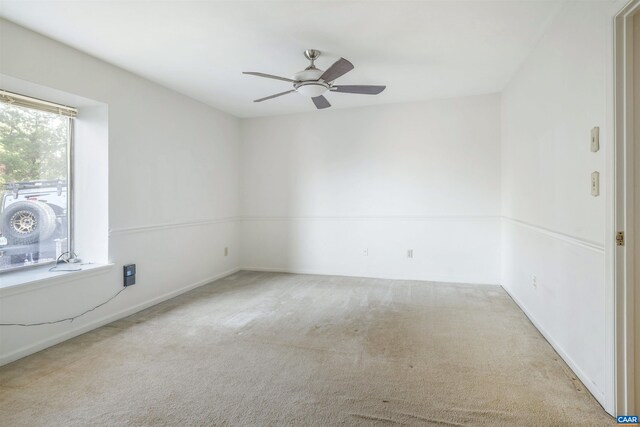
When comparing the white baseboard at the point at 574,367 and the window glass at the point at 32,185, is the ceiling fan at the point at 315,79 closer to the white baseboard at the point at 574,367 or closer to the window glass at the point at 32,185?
the window glass at the point at 32,185

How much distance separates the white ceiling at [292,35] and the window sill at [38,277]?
1900 mm

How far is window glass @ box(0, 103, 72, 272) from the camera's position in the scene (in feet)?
8.34

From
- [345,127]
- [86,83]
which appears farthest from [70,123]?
[345,127]

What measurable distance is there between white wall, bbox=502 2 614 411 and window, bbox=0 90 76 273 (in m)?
4.10

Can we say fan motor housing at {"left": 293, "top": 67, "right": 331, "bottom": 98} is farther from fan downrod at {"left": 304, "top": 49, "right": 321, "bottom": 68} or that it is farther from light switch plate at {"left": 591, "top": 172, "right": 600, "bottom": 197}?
light switch plate at {"left": 591, "top": 172, "right": 600, "bottom": 197}

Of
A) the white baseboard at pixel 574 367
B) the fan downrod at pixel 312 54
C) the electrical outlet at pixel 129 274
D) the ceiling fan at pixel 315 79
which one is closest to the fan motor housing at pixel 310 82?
the ceiling fan at pixel 315 79

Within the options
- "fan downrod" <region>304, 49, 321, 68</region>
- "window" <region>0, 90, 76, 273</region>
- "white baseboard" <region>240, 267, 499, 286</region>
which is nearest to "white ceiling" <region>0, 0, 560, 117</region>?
"fan downrod" <region>304, 49, 321, 68</region>

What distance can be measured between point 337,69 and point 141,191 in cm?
241

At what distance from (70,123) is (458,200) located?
453cm

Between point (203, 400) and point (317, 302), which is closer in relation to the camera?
point (203, 400)

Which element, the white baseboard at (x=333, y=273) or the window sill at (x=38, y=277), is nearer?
the window sill at (x=38, y=277)

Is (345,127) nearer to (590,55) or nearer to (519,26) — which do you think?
(519,26)

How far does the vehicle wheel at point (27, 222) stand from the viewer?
2.56 metres

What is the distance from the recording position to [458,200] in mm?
4277
